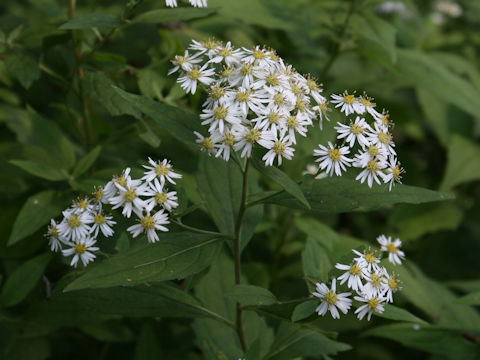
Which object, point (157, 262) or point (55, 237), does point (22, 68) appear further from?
point (157, 262)

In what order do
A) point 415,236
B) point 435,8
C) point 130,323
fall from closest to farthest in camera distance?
point 130,323, point 415,236, point 435,8

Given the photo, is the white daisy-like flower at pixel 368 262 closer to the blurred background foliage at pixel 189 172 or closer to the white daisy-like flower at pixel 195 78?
the blurred background foliage at pixel 189 172

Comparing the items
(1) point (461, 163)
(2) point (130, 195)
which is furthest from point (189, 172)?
(1) point (461, 163)

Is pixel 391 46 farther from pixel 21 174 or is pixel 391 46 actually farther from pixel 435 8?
pixel 435 8

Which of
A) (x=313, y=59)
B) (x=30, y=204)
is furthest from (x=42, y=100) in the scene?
(x=313, y=59)

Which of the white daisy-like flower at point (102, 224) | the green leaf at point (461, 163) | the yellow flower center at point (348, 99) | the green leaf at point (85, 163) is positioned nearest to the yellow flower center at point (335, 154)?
the yellow flower center at point (348, 99)
